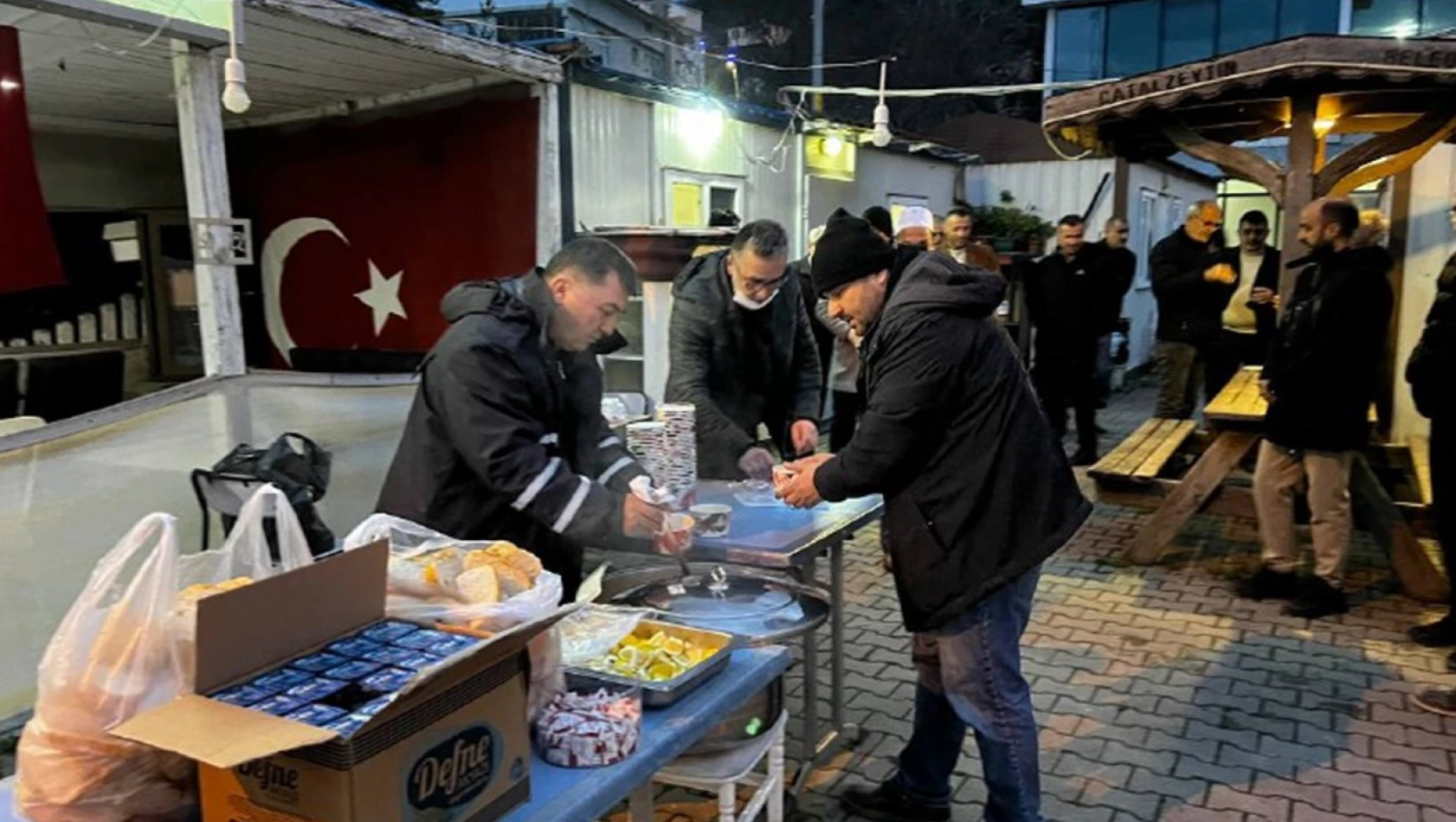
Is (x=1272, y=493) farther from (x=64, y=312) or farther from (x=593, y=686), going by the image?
(x=64, y=312)

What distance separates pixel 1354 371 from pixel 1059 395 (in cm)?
338

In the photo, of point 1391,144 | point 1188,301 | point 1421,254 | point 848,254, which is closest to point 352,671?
point 848,254

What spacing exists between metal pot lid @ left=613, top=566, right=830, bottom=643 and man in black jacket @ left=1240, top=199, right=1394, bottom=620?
10.5ft

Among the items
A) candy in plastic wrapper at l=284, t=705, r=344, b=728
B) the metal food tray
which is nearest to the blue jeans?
the metal food tray

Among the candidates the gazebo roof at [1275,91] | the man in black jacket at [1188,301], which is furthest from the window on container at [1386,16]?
the gazebo roof at [1275,91]

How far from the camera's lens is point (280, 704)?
1.36 m

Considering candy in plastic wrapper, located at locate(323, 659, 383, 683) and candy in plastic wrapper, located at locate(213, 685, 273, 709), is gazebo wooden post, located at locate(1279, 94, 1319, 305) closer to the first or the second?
candy in plastic wrapper, located at locate(323, 659, 383, 683)

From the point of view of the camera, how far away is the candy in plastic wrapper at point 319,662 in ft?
4.86

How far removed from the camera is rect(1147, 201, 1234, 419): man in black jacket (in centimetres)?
781

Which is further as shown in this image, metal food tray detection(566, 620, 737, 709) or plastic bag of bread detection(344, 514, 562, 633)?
metal food tray detection(566, 620, 737, 709)

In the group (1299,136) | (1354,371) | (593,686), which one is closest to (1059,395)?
(1299,136)

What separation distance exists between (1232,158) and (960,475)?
4.52 m

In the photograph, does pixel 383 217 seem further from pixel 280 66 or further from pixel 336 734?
pixel 336 734

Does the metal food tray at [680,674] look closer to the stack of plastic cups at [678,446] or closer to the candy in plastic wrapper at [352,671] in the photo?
the candy in plastic wrapper at [352,671]
